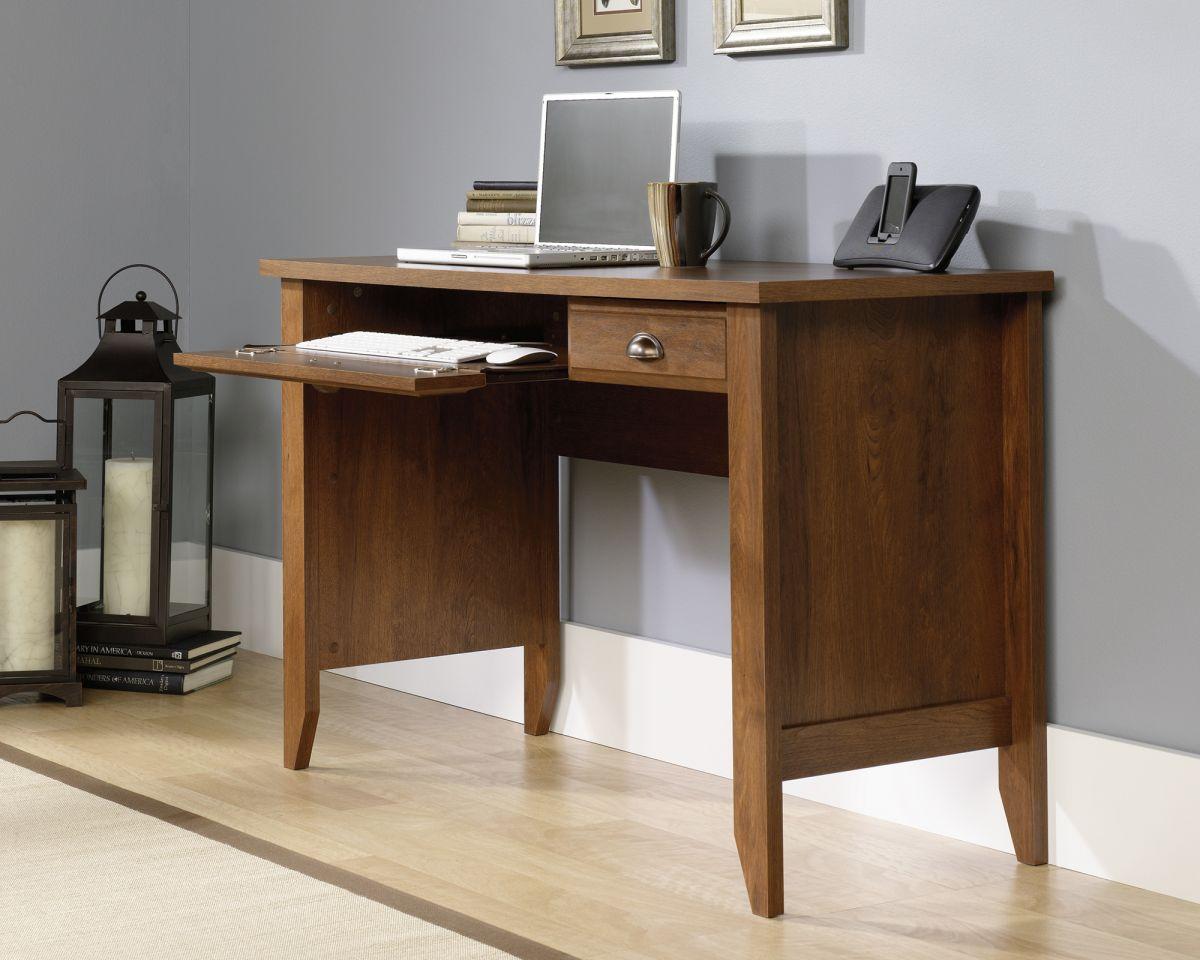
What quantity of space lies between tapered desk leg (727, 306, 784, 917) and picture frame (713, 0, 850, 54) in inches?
25.8

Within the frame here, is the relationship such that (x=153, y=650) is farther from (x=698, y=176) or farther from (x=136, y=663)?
(x=698, y=176)

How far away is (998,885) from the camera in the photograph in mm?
2225

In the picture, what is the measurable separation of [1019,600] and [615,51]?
1.16m

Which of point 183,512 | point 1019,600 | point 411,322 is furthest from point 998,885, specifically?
point 183,512

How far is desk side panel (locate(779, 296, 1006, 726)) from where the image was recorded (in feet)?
6.92

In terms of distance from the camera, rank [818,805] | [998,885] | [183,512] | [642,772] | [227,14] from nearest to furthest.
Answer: [998,885], [818,805], [642,772], [183,512], [227,14]

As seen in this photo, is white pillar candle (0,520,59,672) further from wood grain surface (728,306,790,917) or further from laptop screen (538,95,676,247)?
wood grain surface (728,306,790,917)

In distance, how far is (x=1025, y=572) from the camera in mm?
2271

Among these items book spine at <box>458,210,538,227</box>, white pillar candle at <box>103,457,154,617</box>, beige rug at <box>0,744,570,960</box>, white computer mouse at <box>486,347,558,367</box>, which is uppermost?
book spine at <box>458,210,538,227</box>

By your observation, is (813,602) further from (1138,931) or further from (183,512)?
(183,512)

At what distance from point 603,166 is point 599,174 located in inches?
0.6

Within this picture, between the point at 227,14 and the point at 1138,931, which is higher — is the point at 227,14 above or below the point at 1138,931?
above

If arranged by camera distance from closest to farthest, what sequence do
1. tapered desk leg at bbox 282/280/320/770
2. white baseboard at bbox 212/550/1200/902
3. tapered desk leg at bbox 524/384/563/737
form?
white baseboard at bbox 212/550/1200/902
tapered desk leg at bbox 282/280/320/770
tapered desk leg at bbox 524/384/563/737

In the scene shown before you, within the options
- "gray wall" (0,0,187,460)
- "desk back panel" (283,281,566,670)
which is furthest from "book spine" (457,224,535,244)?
"gray wall" (0,0,187,460)
